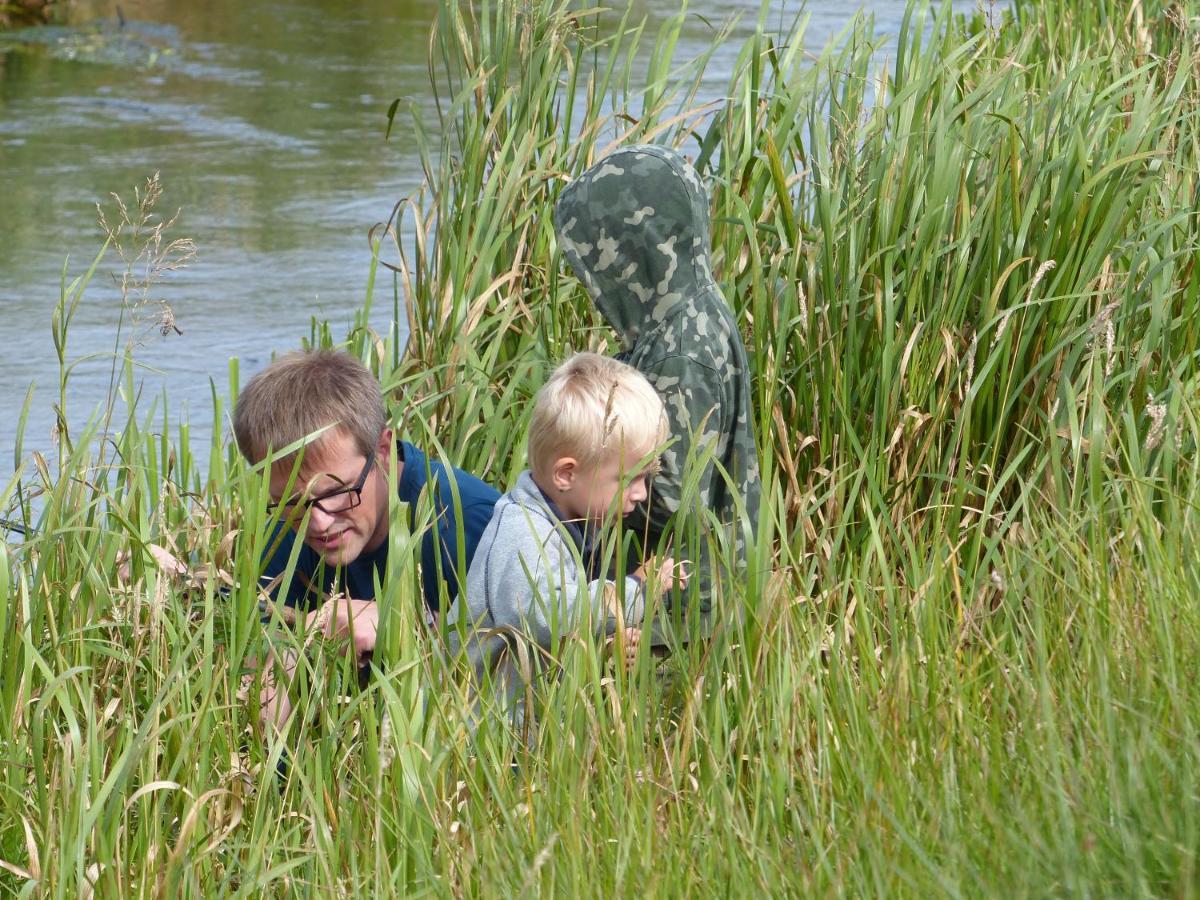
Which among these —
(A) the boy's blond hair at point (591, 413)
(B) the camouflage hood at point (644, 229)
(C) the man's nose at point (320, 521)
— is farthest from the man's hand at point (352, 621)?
(B) the camouflage hood at point (644, 229)

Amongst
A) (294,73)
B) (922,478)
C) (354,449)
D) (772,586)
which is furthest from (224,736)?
(294,73)

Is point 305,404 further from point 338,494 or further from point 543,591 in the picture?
point 543,591

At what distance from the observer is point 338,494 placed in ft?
8.40

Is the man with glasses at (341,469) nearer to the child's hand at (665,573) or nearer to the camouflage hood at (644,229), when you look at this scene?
the child's hand at (665,573)

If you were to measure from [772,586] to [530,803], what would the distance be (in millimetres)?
554

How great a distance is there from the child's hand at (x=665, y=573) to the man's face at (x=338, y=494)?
421 mm

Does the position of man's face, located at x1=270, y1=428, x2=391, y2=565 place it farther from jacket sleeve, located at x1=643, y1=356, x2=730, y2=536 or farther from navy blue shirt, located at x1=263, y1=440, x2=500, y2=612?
jacket sleeve, located at x1=643, y1=356, x2=730, y2=536

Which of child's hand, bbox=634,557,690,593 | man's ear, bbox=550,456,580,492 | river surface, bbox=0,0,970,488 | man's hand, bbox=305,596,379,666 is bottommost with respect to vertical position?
river surface, bbox=0,0,970,488

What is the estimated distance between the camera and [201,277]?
7.04m

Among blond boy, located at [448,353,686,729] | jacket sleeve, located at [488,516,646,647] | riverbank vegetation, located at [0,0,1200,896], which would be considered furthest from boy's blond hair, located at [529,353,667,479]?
riverbank vegetation, located at [0,0,1200,896]

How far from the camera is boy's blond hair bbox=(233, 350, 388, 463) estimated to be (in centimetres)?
255

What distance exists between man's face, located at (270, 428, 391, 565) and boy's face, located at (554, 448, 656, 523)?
11.5 inches

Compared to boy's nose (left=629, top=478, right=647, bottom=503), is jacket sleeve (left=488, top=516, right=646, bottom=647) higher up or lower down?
lower down

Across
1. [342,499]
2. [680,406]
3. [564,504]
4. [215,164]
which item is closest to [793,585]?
[680,406]
